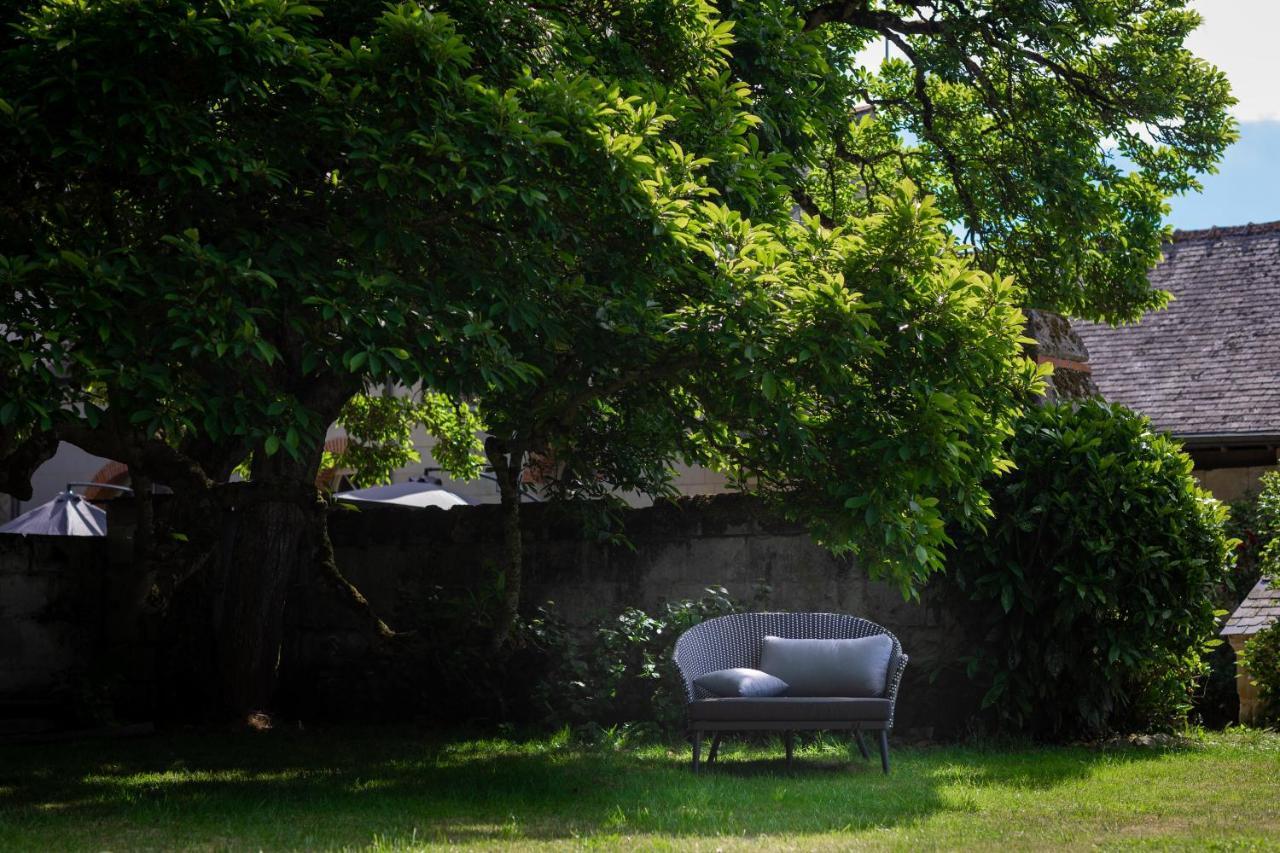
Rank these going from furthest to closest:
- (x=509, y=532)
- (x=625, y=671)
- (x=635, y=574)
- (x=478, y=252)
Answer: (x=635, y=574) < (x=509, y=532) < (x=625, y=671) < (x=478, y=252)

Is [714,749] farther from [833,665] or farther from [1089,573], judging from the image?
[1089,573]

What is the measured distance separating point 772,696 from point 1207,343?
13.2m

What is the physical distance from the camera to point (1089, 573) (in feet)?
31.5

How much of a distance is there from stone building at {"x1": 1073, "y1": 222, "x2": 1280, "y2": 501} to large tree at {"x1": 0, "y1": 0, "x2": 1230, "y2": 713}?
949cm

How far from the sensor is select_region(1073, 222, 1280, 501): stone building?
17391mm

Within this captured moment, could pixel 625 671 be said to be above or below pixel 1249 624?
below

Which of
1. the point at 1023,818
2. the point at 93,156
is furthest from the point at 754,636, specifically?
the point at 93,156

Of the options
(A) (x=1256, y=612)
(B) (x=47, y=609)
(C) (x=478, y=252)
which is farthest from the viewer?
(B) (x=47, y=609)

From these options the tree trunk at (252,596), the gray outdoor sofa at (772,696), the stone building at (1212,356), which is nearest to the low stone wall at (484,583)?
the tree trunk at (252,596)

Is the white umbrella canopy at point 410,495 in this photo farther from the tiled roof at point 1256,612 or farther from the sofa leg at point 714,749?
the tiled roof at point 1256,612

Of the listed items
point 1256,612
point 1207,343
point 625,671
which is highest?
point 1207,343

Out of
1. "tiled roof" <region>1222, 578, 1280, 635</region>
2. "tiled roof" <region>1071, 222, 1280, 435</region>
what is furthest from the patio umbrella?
"tiled roof" <region>1071, 222, 1280, 435</region>

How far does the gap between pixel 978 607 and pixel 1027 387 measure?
2308 mm

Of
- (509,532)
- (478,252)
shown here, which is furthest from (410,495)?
(478,252)
